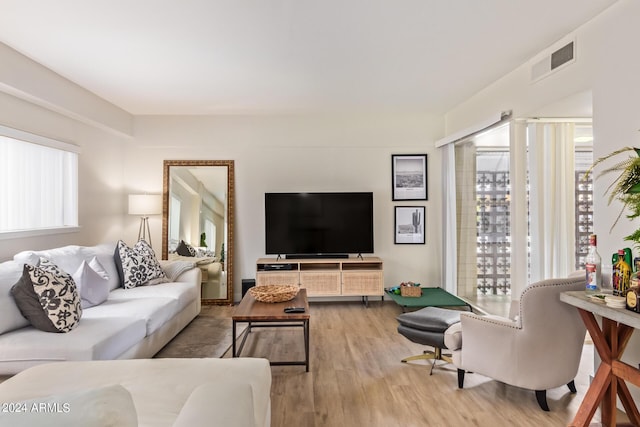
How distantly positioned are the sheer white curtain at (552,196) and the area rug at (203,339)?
3084mm

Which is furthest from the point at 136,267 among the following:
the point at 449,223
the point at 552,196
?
the point at 552,196

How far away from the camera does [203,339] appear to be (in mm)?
3723

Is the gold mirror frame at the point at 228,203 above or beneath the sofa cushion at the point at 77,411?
above

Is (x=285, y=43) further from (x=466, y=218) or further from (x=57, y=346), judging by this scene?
(x=466, y=218)

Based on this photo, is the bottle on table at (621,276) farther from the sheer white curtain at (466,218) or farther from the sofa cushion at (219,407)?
the sheer white curtain at (466,218)

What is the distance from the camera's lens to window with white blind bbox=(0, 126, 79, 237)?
3.37 metres

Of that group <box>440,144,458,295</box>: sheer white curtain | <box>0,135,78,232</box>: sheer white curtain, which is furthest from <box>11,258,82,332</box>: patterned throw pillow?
<box>440,144,458,295</box>: sheer white curtain

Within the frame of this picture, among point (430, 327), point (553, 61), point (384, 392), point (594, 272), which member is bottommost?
point (384, 392)

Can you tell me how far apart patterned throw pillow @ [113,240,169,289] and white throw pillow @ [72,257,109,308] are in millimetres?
→ 518

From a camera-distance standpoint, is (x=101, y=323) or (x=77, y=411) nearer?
(x=77, y=411)

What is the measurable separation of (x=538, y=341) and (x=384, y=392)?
3.49 feet

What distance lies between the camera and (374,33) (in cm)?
281

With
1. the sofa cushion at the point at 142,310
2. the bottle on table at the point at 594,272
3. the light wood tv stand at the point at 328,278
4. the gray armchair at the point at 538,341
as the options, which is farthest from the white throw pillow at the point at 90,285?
the bottle on table at the point at 594,272

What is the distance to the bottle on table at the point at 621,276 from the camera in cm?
195
